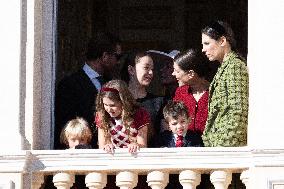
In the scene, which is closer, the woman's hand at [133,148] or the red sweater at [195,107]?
the woman's hand at [133,148]

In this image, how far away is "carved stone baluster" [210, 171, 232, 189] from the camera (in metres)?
16.4

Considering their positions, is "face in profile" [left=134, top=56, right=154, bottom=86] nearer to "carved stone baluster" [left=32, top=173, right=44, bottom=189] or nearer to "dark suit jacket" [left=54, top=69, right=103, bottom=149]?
"dark suit jacket" [left=54, top=69, right=103, bottom=149]

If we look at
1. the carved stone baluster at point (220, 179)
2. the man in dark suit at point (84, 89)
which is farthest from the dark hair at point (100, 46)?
the carved stone baluster at point (220, 179)

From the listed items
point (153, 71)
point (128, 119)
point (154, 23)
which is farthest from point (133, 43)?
point (128, 119)

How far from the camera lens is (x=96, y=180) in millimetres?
16625

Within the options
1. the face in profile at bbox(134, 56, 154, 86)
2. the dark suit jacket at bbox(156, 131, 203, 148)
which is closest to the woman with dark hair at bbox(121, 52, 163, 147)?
the face in profile at bbox(134, 56, 154, 86)

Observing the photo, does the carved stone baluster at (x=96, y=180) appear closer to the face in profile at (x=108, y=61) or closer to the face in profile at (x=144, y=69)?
the face in profile at (x=144, y=69)

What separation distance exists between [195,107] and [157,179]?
2.61 feet

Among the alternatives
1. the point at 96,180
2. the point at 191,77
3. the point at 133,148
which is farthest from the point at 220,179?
the point at 191,77

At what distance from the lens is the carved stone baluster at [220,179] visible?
16.4 meters

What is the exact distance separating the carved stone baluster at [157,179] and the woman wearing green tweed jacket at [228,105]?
44 cm

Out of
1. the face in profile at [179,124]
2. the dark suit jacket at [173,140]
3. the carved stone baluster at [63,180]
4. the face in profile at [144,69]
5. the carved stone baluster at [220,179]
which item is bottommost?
the carved stone baluster at [220,179]
